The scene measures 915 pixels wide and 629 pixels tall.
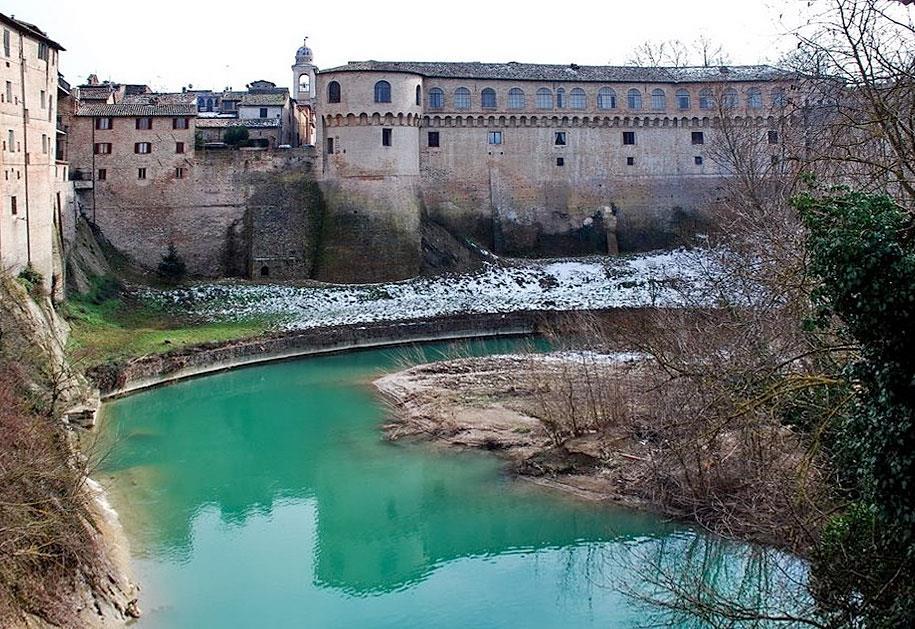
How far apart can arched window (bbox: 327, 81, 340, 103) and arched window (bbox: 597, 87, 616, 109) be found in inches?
414

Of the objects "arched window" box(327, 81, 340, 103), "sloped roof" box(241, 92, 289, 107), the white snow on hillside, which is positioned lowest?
the white snow on hillside

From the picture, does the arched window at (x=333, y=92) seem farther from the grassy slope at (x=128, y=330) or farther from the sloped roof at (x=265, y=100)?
the grassy slope at (x=128, y=330)

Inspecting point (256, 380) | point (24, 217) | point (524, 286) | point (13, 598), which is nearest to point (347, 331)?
point (256, 380)

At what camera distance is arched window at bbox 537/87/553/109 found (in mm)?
39812

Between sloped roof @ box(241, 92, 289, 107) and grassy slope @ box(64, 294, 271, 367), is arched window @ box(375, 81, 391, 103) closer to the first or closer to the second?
sloped roof @ box(241, 92, 289, 107)

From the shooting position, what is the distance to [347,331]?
31812mm

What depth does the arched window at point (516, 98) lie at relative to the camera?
1558 inches

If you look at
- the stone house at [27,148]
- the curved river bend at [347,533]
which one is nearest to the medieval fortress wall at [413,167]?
the stone house at [27,148]

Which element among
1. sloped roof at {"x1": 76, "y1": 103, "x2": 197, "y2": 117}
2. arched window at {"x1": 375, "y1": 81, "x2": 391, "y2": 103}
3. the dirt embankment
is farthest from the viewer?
arched window at {"x1": 375, "y1": 81, "x2": 391, "y2": 103}

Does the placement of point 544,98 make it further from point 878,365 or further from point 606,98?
point 878,365

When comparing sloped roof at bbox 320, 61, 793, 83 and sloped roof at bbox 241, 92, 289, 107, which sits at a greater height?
sloped roof at bbox 320, 61, 793, 83

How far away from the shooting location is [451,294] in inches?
1394

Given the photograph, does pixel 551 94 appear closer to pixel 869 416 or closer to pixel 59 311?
pixel 59 311

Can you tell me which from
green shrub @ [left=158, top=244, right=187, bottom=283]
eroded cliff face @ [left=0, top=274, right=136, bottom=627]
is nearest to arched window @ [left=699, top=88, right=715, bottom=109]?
green shrub @ [left=158, top=244, right=187, bottom=283]
